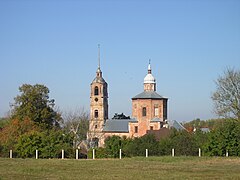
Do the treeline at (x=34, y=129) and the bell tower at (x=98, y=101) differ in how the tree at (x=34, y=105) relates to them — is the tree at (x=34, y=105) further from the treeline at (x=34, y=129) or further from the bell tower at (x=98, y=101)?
the bell tower at (x=98, y=101)

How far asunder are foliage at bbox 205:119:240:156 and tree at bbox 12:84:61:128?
23679mm

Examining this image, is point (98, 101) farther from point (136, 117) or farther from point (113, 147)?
point (113, 147)

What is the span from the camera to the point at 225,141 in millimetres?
38438

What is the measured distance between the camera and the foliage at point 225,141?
38.3 m

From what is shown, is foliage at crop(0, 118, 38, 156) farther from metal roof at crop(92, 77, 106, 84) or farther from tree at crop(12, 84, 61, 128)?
metal roof at crop(92, 77, 106, 84)

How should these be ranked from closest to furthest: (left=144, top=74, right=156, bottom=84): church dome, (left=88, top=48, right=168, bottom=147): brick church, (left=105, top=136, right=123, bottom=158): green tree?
(left=105, top=136, right=123, bottom=158): green tree, (left=88, top=48, right=168, bottom=147): brick church, (left=144, top=74, right=156, bottom=84): church dome

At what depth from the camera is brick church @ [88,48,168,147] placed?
83062 mm

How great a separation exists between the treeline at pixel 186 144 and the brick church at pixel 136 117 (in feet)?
110

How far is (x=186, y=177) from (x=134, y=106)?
66.2 meters

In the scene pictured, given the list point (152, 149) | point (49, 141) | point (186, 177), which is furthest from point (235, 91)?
point (186, 177)

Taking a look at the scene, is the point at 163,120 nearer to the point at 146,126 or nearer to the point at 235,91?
the point at 146,126

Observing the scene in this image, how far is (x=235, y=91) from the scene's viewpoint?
48.1 meters

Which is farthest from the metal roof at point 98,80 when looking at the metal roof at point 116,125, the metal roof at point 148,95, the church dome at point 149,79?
the metal roof at point 148,95

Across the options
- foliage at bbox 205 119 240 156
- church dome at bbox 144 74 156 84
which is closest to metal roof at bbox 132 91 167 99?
church dome at bbox 144 74 156 84
